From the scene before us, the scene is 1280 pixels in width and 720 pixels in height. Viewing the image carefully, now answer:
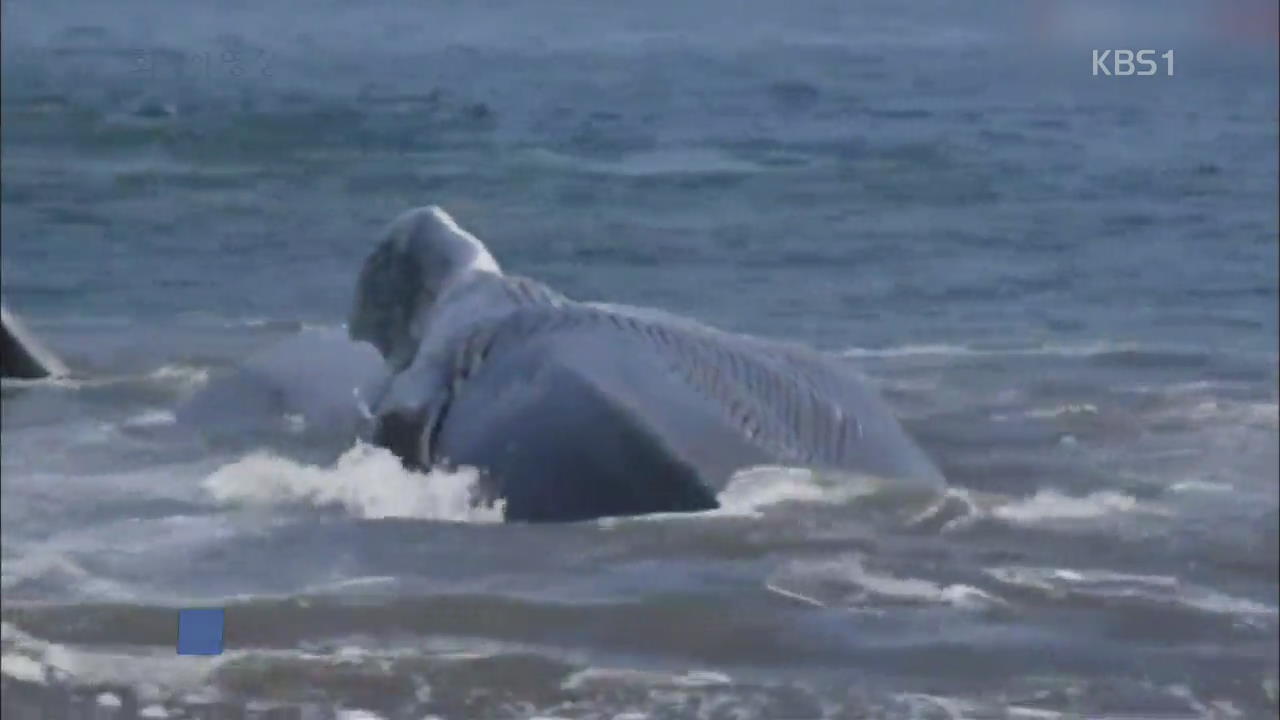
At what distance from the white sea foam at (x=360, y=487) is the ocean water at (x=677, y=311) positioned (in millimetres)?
19

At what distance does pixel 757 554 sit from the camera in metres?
7.35

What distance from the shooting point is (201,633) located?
5.75 m

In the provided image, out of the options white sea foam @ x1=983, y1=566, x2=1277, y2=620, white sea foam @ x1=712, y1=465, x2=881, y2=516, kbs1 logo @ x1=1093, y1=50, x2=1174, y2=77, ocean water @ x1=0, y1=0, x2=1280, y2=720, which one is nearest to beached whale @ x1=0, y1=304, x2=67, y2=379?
ocean water @ x1=0, y1=0, x2=1280, y2=720

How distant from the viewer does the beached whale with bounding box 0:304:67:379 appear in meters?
10.8

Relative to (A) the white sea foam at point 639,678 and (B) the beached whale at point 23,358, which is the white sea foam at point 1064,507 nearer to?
(A) the white sea foam at point 639,678

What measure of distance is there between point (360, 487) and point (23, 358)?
329 centimetres

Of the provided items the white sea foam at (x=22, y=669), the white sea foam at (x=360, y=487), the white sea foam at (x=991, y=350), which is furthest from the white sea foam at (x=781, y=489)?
the white sea foam at (x=991, y=350)

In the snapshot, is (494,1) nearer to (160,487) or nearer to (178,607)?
(160,487)

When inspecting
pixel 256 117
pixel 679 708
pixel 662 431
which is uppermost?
pixel 256 117

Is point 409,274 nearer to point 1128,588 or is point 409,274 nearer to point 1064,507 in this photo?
point 1064,507

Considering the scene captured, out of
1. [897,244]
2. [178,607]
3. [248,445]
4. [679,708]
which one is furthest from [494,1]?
[897,244]

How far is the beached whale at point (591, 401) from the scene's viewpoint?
7.53 metres

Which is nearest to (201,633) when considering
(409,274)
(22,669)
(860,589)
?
(22,669)

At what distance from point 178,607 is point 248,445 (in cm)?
266
